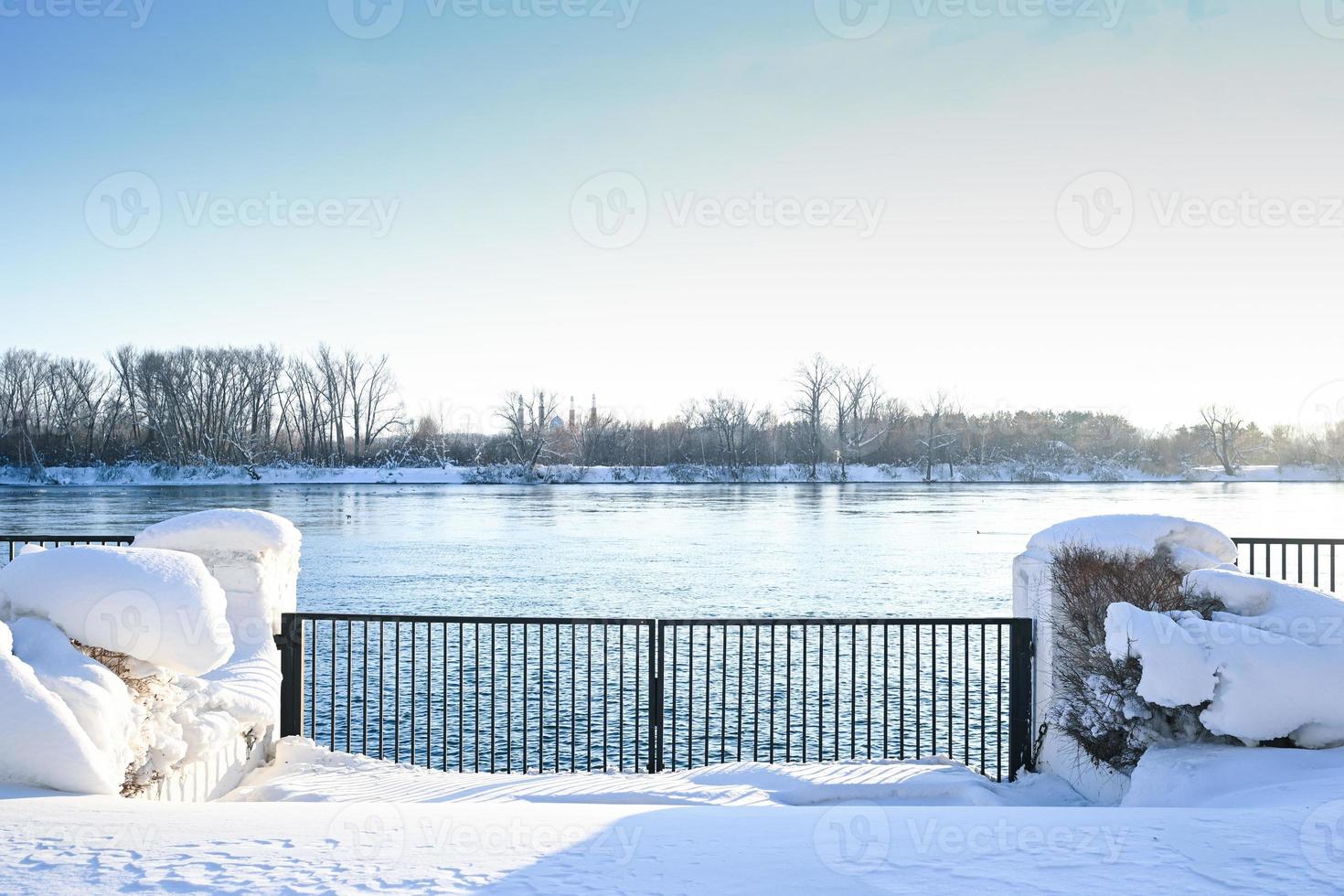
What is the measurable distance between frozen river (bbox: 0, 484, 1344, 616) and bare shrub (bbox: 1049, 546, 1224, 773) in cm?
1059

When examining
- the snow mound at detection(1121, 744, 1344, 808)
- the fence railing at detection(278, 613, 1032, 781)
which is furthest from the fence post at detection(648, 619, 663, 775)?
the snow mound at detection(1121, 744, 1344, 808)

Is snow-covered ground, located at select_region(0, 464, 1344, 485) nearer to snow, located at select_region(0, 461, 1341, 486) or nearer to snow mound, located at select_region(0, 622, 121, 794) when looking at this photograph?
snow, located at select_region(0, 461, 1341, 486)

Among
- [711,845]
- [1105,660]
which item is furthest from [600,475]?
[711,845]

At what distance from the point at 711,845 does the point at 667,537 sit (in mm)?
26812

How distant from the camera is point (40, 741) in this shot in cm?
453

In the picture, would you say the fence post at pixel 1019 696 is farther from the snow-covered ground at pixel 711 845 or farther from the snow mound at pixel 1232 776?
the snow-covered ground at pixel 711 845

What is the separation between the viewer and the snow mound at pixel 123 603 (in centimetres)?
530

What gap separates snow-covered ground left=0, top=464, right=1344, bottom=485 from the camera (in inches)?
2445

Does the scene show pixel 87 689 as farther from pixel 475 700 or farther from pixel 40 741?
pixel 475 700

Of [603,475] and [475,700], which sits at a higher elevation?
[603,475]

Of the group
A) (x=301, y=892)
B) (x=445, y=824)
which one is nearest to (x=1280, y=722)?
(x=445, y=824)

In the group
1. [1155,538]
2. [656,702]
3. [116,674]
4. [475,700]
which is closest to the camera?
[116,674]

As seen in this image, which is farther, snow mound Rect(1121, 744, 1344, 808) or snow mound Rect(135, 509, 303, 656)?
snow mound Rect(135, 509, 303, 656)

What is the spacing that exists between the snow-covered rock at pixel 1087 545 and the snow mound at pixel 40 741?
608cm
